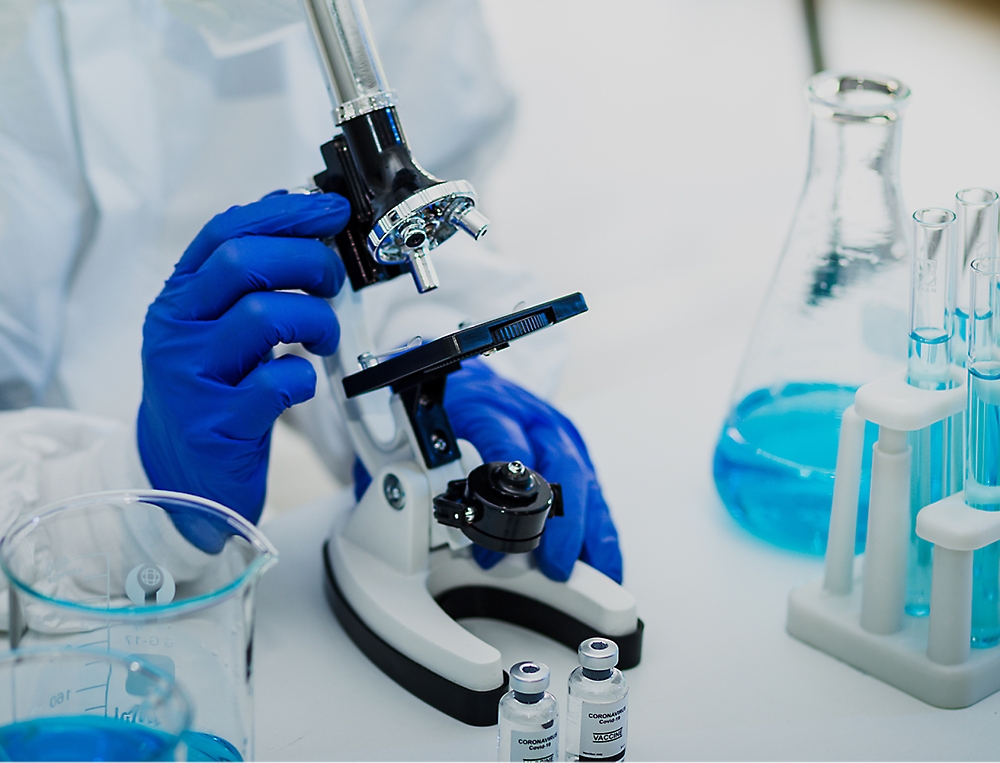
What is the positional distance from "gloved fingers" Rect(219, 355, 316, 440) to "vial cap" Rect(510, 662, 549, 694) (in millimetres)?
323

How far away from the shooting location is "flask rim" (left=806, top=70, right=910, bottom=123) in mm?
964

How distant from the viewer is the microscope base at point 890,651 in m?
0.84

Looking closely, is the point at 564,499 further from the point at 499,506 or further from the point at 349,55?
the point at 349,55

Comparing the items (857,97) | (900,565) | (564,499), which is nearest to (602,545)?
(564,499)

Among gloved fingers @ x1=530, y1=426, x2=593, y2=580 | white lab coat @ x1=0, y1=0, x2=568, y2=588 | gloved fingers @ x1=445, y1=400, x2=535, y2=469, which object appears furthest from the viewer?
white lab coat @ x1=0, y1=0, x2=568, y2=588

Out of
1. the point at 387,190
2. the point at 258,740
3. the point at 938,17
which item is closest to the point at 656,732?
the point at 258,740

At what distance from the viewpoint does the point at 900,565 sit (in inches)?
33.9

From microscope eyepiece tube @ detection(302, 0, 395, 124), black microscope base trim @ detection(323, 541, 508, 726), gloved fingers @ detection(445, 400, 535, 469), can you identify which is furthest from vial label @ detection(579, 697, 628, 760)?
microscope eyepiece tube @ detection(302, 0, 395, 124)

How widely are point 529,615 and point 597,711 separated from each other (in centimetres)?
23

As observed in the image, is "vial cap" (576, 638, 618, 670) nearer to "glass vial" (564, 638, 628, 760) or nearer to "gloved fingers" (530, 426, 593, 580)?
"glass vial" (564, 638, 628, 760)

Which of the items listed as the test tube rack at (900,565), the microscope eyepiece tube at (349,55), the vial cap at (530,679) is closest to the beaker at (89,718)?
the vial cap at (530,679)

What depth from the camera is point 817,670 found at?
35.5 inches

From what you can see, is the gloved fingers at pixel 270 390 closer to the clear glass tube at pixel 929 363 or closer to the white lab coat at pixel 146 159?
the white lab coat at pixel 146 159

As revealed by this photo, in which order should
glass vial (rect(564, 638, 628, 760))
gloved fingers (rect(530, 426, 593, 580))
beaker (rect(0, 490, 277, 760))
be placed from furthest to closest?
gloved fingers (rect(530, 426, 593, 580))
glass vial (rect(564, 638, 628, 760))
beaker (rect(0, 490, 277, 760))
